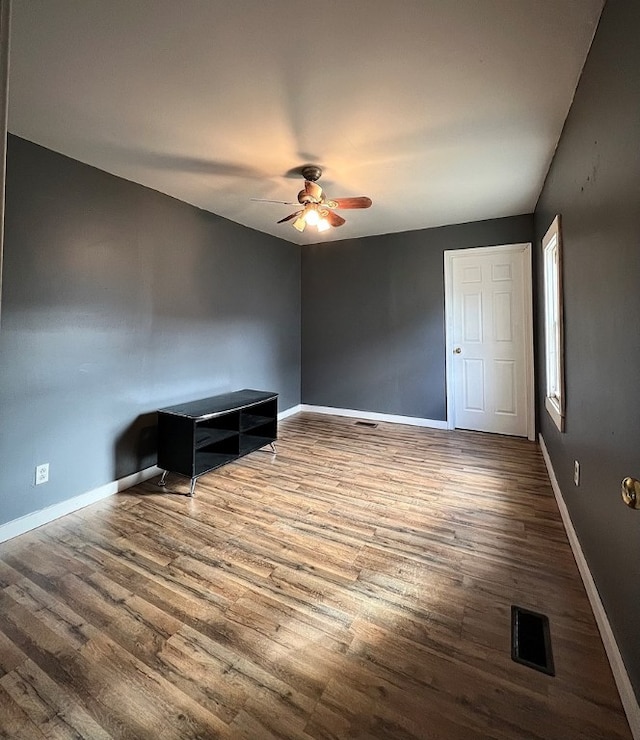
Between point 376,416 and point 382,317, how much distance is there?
52.2 inches

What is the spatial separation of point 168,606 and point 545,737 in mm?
1507

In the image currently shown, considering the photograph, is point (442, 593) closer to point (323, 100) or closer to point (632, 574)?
point (632, 574)

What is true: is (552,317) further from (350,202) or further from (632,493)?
(632,493)

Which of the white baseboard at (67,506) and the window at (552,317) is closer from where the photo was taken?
the white baseboard at (67,506)

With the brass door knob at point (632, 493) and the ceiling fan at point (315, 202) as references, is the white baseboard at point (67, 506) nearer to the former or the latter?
the ceiling fan at point (315, 202)

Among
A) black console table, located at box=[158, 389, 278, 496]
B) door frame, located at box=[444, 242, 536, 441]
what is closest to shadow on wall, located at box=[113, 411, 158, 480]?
black console table, located at box=[158, 389, 278, 496]

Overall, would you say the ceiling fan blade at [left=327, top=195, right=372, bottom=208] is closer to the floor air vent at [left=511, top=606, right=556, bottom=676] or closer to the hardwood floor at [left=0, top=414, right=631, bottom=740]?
the hardwood floor at [left=0, top=414, right=631, bottom=740]

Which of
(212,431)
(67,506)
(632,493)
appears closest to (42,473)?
(67,506)

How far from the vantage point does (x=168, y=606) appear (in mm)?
1680

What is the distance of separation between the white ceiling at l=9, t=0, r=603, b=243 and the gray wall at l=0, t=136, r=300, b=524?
0.29 metres

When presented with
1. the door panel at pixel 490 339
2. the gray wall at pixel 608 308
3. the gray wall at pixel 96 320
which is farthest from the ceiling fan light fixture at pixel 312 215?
the door panel at pixel 490 339

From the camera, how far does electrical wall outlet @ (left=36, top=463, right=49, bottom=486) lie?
2379 millimetres

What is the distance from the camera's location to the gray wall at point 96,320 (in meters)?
2.27

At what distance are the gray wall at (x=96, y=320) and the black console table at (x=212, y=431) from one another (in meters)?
0.25
